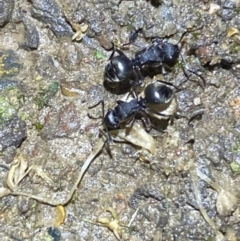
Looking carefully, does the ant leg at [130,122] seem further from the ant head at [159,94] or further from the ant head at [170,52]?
the ant head at [170,52]

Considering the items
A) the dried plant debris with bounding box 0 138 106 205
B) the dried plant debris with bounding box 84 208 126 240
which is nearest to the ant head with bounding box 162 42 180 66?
the dried plant debris with bounding box 0 138 106 205

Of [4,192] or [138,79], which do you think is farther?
[138,79]

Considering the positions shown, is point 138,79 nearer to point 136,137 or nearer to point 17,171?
point 136,137

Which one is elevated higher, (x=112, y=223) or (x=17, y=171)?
(x=17, y=171)

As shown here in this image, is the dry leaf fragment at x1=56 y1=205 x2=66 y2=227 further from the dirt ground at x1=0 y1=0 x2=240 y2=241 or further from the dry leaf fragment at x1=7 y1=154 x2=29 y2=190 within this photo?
the dry leaf fragment at x1=7 y1=154 x2=29 y2=190

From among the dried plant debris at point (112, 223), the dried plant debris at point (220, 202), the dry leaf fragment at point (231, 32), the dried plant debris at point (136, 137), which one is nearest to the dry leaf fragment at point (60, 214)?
the dried plant debris at point (112, 223)

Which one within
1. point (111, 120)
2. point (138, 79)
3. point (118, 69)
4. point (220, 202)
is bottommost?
point (220, 202)

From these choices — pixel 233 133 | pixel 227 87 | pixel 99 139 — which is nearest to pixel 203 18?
pixel 227 87

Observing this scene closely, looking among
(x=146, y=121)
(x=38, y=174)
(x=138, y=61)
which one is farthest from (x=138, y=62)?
(x=38, y=174)
